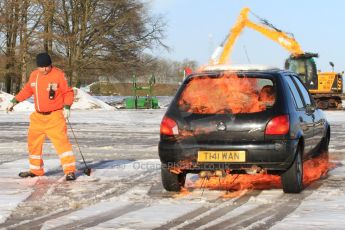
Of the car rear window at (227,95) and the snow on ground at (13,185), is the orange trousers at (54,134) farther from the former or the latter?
the car rear window at (227,95)

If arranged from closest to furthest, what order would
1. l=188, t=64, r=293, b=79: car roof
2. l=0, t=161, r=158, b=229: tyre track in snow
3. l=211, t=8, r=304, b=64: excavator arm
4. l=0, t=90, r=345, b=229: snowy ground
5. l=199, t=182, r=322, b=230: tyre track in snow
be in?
l=199, t=182, r=322, b=230: tyre track in snow, l=0, t=90, r=345, b=229: snowy ground, l=0, t=161, r=158, b=229: tyre track in snow, l=188, t=64, r=293, b=79: car roof, l=211, t=8, r=304, b=64: excavator arm

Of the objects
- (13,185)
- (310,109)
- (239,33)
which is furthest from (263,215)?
(239,33)

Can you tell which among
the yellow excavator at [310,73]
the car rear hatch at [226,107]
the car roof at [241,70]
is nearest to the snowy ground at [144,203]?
the car rear hatch at [226,107]

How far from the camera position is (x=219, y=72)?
7.27 meters

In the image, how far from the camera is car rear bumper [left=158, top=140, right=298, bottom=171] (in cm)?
676

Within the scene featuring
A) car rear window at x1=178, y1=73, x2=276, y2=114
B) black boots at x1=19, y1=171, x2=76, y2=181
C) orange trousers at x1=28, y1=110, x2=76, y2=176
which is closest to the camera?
car rear window at x1=178, y1=73, x2=276, y2=114

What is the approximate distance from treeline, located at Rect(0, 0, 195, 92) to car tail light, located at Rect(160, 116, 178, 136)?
109 feet

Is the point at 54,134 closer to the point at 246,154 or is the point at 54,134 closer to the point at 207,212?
the point at 246,154

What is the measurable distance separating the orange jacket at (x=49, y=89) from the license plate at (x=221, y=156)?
2433 millimetres

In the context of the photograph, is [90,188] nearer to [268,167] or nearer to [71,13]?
[268,167]

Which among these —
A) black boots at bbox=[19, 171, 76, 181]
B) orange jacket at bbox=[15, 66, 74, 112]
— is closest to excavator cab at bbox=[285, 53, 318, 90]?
orange jacket at bbox=[15, 66, 74, 112]

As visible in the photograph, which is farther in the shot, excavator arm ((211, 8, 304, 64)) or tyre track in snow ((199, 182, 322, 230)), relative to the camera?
excavator arm ((211, 8, 304, 64))

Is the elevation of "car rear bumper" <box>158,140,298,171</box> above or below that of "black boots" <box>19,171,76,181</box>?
above

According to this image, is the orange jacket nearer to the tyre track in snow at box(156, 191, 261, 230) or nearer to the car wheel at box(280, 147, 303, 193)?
the tyre track in snow at box(156, 191, 261, 230)
